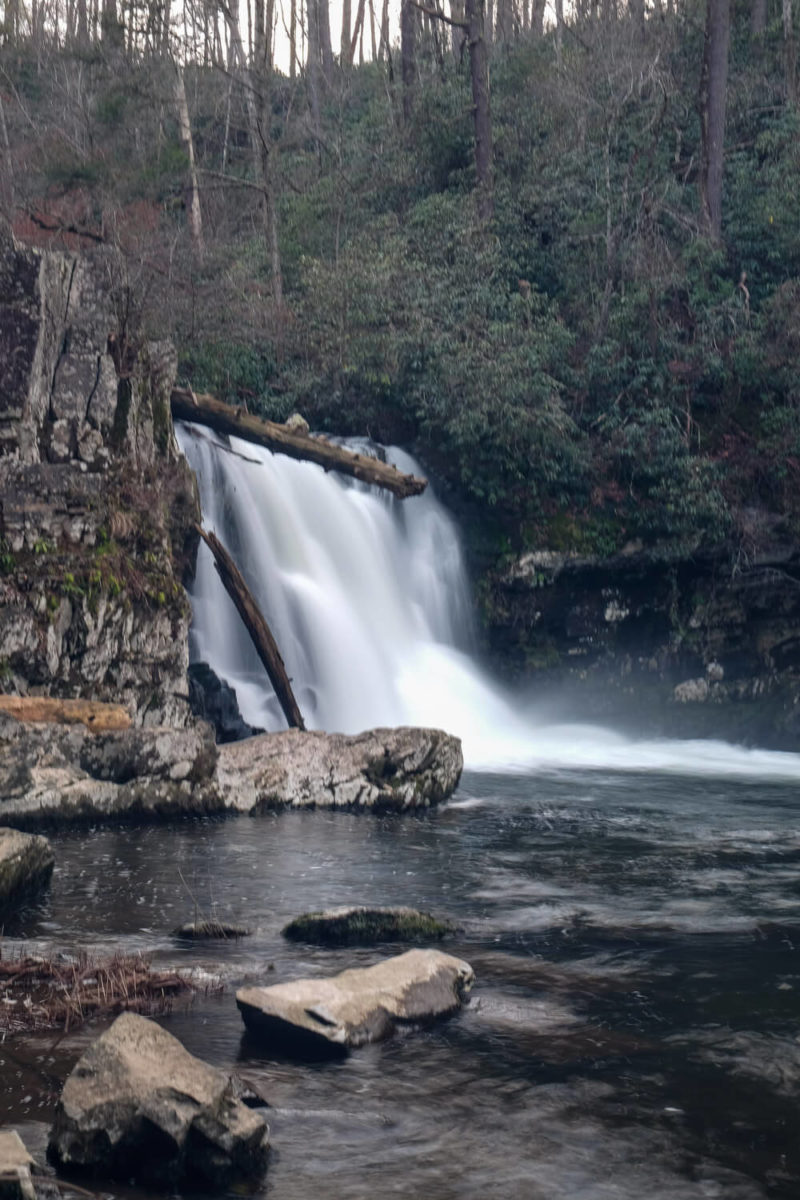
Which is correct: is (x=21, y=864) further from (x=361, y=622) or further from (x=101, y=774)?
(x=361, y=622)

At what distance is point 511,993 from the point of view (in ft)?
22.1

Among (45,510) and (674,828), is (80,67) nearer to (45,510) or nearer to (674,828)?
(45,510)

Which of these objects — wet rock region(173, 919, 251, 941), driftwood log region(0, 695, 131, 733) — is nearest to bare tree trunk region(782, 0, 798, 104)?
driftwood log region(0, 695, 131, 733)

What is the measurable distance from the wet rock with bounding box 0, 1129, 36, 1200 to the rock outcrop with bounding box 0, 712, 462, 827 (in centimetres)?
753

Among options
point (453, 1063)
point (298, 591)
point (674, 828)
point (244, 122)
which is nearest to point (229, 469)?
point (298, 591)

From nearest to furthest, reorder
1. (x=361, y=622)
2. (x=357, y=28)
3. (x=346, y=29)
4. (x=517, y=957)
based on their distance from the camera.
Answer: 1. (x=517, y=957)
2. (x=361, y=622)
3. (x=357, y=28)
4. (x=346, y=29)

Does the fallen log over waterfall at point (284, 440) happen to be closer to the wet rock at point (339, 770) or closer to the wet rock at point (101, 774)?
the wet rock at point (339, 770)

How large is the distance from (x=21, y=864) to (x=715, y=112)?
24545 mm

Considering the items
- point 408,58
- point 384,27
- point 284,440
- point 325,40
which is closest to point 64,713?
point 284,440

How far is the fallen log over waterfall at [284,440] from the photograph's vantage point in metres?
18.9

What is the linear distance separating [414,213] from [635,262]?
653cm

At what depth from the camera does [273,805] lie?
41.6 feet

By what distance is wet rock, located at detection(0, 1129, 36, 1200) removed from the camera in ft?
11.9

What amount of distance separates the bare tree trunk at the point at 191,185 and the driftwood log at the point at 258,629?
15.9 m
